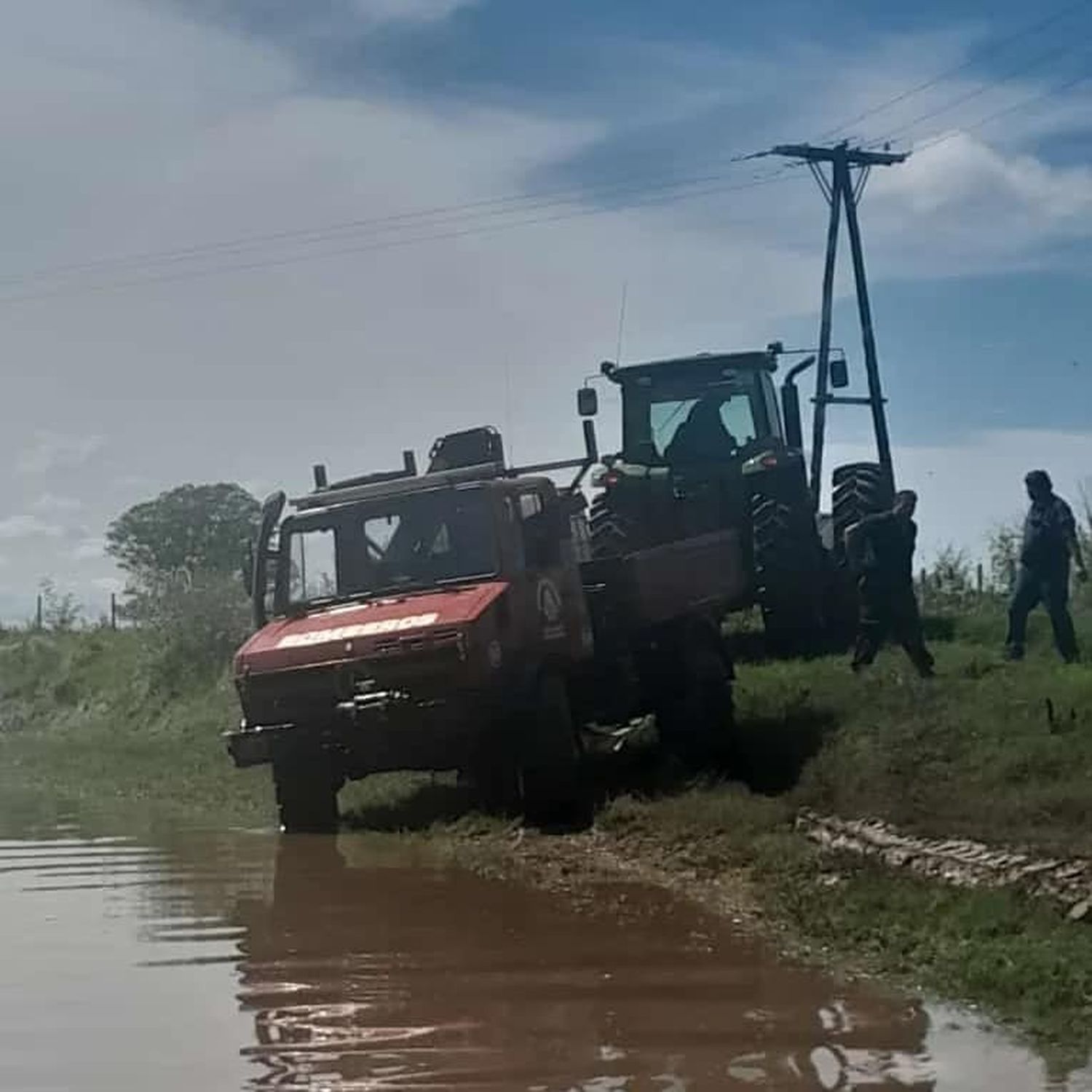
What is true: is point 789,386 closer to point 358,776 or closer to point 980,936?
point 358,776

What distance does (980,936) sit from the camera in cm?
866

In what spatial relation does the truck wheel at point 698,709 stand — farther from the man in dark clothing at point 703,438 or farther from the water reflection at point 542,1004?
the water reflection at point 542,1004

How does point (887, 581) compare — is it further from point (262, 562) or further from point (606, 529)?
point (262, 562)

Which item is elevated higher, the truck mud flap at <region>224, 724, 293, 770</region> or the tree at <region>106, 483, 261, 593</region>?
the tree at <region>106, 483, 261, 593</region>

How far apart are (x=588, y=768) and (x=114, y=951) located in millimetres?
6719

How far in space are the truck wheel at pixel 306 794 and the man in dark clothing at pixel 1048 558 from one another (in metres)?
6.03

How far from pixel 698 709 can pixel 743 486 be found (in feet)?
11.5

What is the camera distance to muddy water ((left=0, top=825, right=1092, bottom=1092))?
6.81 m

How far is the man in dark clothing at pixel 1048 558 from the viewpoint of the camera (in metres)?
16.7

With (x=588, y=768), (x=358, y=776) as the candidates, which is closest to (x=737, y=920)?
(x=358, y=776)

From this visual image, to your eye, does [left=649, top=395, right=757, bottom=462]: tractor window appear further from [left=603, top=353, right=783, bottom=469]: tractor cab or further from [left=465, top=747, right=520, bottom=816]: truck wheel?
[left=465, top=747, right=520, bottom=816]: truck wheel

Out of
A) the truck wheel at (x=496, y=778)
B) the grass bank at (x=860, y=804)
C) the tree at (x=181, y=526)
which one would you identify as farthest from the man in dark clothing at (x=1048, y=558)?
the tree at (x=181, y=526)

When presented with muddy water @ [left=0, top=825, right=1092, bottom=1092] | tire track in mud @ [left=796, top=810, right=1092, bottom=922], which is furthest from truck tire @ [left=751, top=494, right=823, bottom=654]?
muddy water @ [left=0, top=825, right=1092, bottom=1092]

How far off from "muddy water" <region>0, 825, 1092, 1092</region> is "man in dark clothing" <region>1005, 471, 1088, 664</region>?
272 inches
